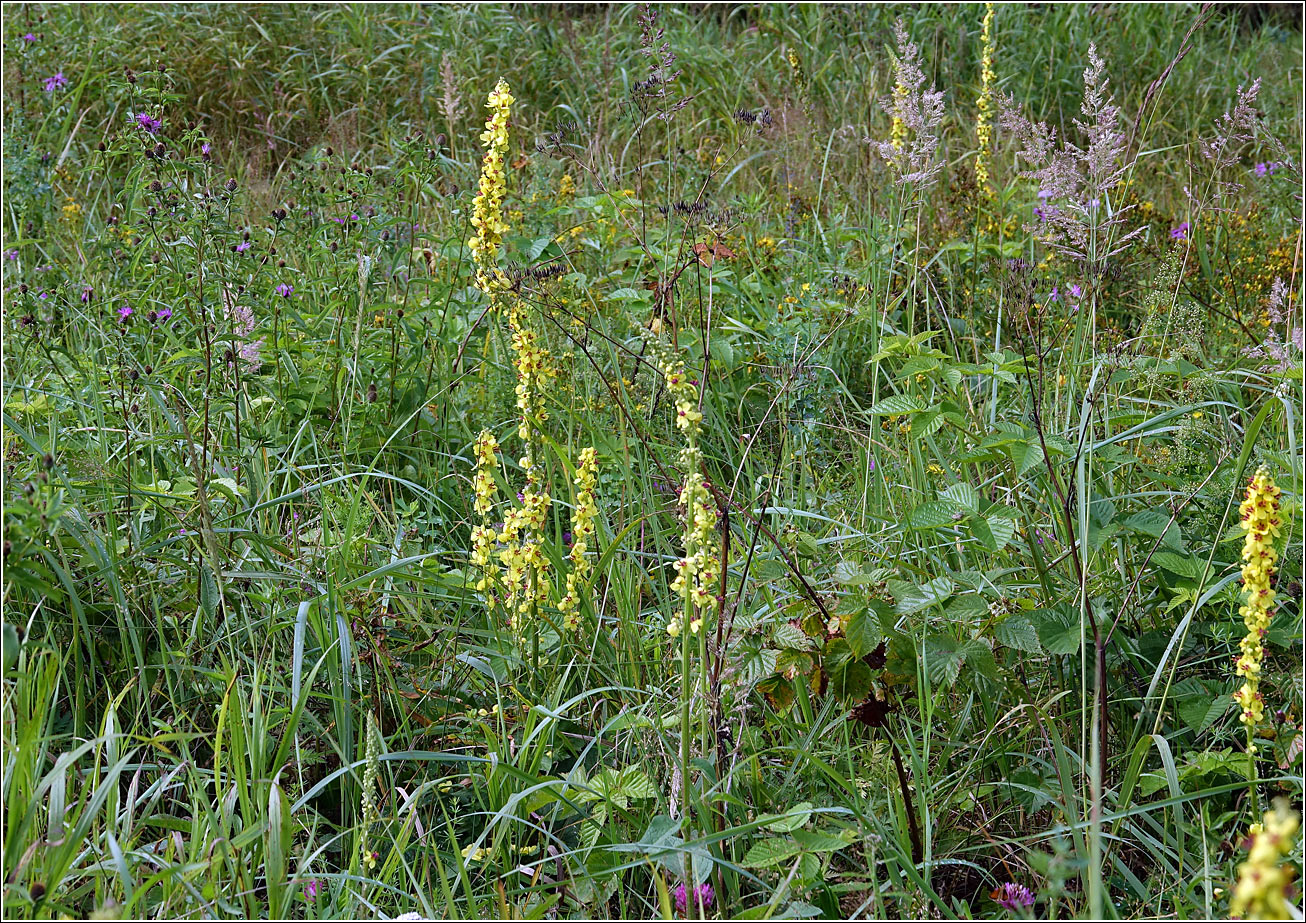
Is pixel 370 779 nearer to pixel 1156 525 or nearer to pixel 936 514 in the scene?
pixel 936 514

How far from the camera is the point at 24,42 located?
16.2 ft

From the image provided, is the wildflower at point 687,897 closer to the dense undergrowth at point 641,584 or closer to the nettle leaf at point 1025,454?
the dense undergrowth at point 641,584

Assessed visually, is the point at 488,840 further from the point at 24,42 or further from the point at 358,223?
the point at 24,42

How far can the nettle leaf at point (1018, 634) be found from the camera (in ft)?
5.50

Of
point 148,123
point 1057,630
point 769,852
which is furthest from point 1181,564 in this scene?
point 148,123

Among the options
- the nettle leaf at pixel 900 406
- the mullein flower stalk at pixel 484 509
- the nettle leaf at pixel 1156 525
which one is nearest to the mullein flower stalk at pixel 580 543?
the mullein flower stalk at pixel 484 509

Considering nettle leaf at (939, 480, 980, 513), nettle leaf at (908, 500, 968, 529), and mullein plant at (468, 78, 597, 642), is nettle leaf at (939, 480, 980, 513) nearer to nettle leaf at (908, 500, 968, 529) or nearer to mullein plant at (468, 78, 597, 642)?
nettle leaf at (908, 500, 968, 529)

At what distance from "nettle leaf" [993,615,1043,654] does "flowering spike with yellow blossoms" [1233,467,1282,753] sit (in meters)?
0.28

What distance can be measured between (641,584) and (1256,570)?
1.09 metres

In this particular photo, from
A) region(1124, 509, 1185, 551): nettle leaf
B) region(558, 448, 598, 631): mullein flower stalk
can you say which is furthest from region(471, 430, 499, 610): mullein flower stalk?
region(1124, 509, 1185, 551): nettle leaf

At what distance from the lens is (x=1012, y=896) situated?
61.6 inches

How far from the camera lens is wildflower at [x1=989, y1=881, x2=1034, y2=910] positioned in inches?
59.6

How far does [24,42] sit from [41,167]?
1416 millimetres

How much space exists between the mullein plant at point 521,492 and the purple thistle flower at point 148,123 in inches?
32.0
